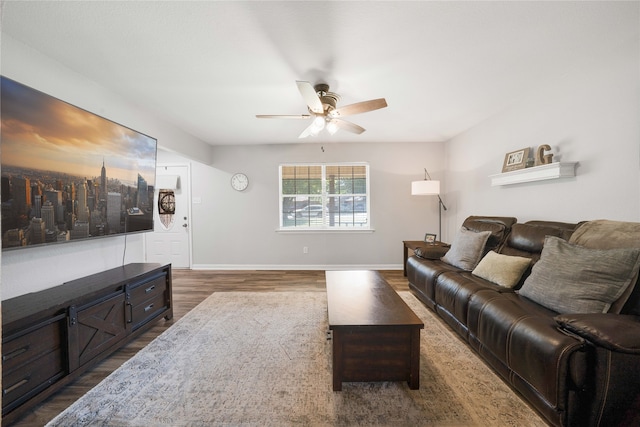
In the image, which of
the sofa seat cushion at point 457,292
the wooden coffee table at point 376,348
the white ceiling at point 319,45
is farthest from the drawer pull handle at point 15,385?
the sofa seat cushion at point 457,292

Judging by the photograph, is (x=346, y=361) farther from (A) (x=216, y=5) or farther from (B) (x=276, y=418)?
(A) (x=216, y=5)

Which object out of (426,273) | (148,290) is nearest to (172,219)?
(148,290)

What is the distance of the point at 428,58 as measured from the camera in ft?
7.20

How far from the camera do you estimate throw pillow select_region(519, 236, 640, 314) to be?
163cm

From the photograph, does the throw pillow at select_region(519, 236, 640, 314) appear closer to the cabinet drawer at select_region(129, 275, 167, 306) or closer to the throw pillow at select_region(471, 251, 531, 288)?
the throw pillow at select_region(471, 251, 531, 288)

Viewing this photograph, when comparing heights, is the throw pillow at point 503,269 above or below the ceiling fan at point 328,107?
below

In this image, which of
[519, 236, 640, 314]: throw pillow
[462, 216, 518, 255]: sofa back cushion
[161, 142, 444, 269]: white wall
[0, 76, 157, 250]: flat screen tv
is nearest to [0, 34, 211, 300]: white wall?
[0, 76, 157, 250]: flat screen tv

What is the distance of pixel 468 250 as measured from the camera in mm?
2902

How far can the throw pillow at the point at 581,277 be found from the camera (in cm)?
163

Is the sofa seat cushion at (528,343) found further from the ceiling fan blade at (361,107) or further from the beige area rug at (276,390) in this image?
the ceiling fan blade at (361,107)

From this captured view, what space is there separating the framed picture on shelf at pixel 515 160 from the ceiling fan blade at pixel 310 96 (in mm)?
2232

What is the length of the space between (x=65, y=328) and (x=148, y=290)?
0.76 m

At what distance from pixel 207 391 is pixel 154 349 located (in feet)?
2.59

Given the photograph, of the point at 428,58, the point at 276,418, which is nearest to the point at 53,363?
the point at 276,418
